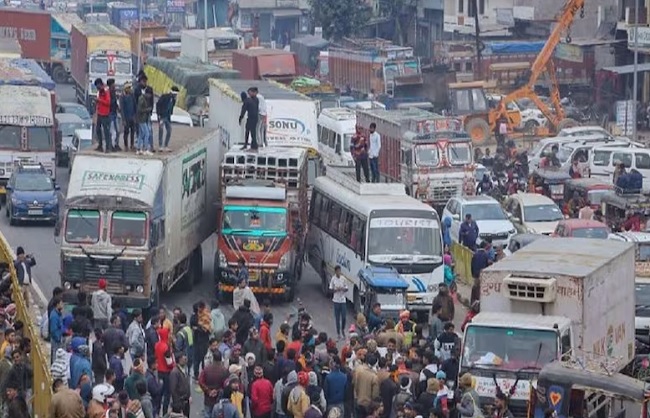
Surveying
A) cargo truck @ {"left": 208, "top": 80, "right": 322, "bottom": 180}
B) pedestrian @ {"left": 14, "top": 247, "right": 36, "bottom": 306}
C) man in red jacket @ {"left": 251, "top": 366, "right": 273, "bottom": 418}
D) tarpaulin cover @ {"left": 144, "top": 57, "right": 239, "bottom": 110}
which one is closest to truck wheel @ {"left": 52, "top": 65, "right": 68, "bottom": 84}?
tarpaulin cover @ {"left": 144, "top": 57, "right": 239, "bottom": 110}

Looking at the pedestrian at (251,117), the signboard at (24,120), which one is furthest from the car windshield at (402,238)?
the signboard at (24,120)

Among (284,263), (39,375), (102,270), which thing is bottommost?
(284,263)

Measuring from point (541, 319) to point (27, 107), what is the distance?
27230 millimetres

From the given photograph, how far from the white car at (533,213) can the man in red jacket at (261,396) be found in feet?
62.1

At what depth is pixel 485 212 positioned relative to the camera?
46.3 metres

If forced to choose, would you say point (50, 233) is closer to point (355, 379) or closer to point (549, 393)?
point (355, 379)

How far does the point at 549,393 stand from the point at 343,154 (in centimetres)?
3008

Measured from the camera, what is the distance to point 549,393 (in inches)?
966

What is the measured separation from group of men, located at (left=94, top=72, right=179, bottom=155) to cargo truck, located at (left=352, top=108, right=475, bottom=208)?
10863mm

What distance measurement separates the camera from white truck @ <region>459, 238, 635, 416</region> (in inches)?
1080

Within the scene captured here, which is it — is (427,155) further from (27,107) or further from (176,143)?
(176,143)

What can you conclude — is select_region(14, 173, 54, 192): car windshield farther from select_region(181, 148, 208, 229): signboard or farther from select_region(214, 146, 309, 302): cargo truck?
select_region(214, 146, 309, 302): cargo truck

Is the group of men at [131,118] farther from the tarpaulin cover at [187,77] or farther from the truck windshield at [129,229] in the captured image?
the tarpaulin cover at [187,77]

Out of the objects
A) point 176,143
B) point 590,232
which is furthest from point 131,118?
point 590,232
